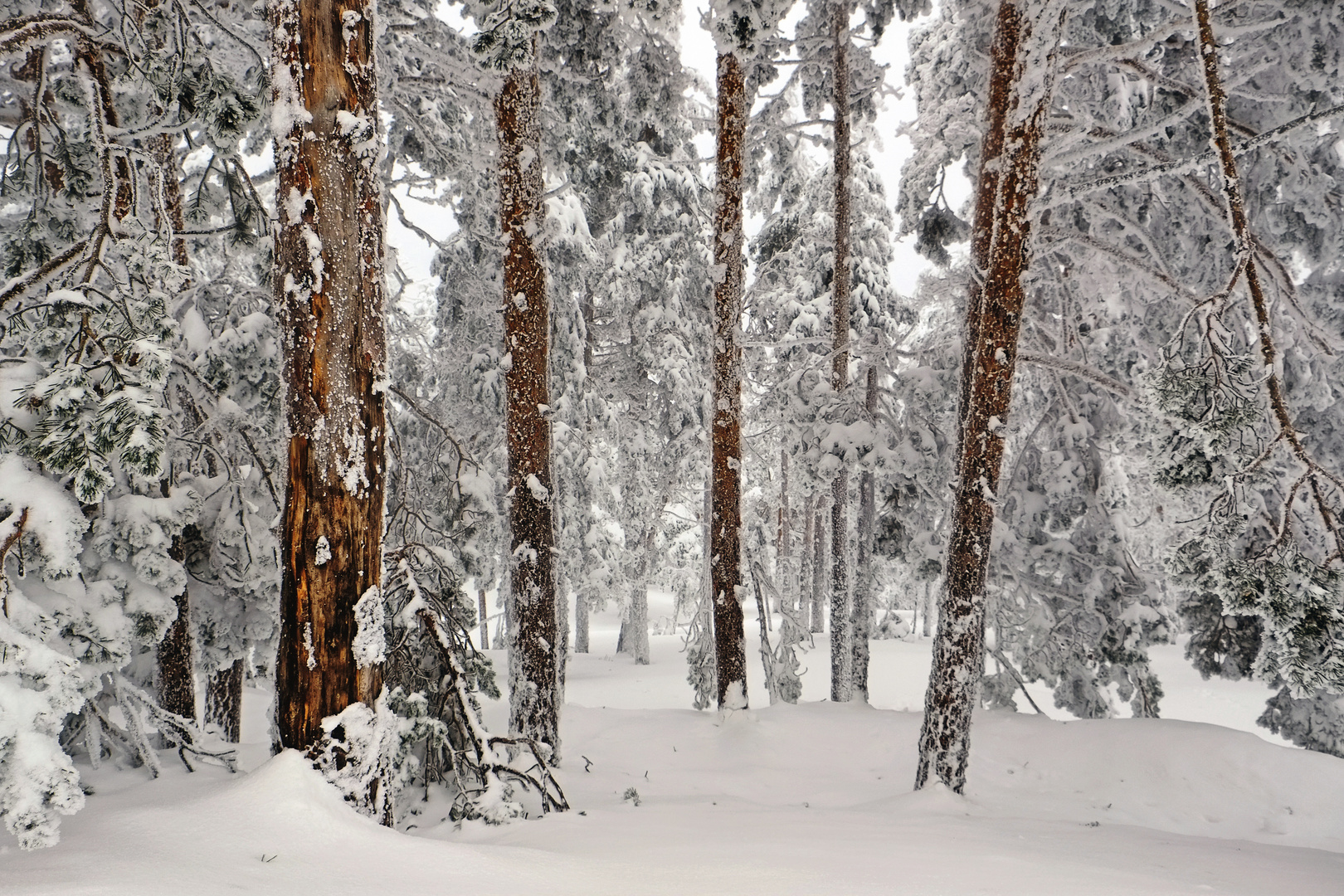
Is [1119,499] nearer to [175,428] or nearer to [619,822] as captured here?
[619,822]

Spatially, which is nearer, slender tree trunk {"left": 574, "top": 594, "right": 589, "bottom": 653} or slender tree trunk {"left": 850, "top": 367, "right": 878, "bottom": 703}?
slender tree trunk {"left": 850, "top": 367, "right": 878, "bottom": 703}

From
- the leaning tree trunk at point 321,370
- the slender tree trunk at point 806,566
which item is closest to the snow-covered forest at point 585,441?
the leaning tree trunk at point 321,370

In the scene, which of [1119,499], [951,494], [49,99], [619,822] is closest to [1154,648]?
[1119,499]

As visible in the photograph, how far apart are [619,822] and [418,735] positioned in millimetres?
1554

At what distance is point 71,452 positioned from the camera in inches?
126

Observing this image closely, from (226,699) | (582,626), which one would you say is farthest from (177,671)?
(582,626)

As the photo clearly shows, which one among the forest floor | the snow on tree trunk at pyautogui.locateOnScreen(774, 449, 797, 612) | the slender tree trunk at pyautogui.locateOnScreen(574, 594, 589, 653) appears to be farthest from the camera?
the snow on tree trunk at pyautogui.locateOnScreen(774, 449, 797, 612)

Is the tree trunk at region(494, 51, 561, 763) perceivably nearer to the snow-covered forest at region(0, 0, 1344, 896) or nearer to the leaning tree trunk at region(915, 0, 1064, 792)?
the snow-covered forest at region(0, 0, 1344, 896)

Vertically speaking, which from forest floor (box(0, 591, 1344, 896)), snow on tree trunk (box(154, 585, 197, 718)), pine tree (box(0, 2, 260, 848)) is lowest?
forest floor (box(0, 591, 1344, 896))

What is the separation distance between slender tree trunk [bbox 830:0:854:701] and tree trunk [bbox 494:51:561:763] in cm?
478

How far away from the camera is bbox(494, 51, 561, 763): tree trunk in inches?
257

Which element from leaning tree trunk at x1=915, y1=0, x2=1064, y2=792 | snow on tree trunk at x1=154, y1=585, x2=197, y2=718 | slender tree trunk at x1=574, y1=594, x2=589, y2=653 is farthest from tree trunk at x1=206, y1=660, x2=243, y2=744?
slender tree trunk at x1=574, y1=594, x2=589, y2=653

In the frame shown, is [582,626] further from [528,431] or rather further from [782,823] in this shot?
[782,823]

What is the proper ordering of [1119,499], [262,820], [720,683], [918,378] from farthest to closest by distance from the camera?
[1119,499], [918,378], [720,683], [262,820]
